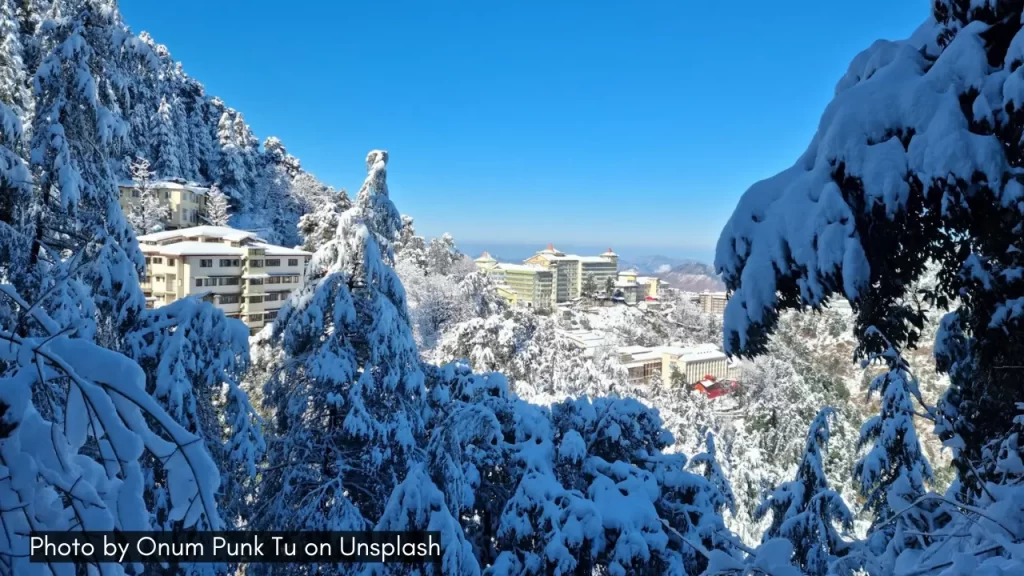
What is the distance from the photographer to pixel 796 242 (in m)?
1.86

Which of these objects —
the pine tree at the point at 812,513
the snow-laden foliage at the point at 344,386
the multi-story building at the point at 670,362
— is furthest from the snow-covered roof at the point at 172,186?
the pine tree at the point at 812,513

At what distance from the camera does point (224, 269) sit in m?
25.8

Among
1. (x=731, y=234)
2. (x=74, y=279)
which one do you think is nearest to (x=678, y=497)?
(x=731, y=234)

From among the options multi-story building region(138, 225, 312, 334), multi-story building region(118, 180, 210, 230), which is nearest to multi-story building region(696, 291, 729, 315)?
multi-story building region(138, 225, 312, 334)

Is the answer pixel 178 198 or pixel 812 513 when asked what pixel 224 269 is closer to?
pixel 178 198

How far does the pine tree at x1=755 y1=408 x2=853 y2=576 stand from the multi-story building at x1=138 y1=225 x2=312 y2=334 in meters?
20.9

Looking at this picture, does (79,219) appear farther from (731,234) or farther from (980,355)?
(980,355)

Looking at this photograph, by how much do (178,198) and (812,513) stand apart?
130ft

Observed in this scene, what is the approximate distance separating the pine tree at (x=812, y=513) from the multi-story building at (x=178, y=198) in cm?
3778

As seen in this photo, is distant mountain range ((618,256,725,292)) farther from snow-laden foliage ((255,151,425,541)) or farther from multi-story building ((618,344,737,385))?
snow-laden foliage ((255,151,425,541))

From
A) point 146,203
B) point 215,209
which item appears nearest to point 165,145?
point 215,209

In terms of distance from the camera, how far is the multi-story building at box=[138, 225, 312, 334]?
24125mm

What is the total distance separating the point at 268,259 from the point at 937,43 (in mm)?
29773

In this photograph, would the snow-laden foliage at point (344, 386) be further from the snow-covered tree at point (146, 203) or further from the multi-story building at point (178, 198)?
the multi-story building at point (178, 198)
